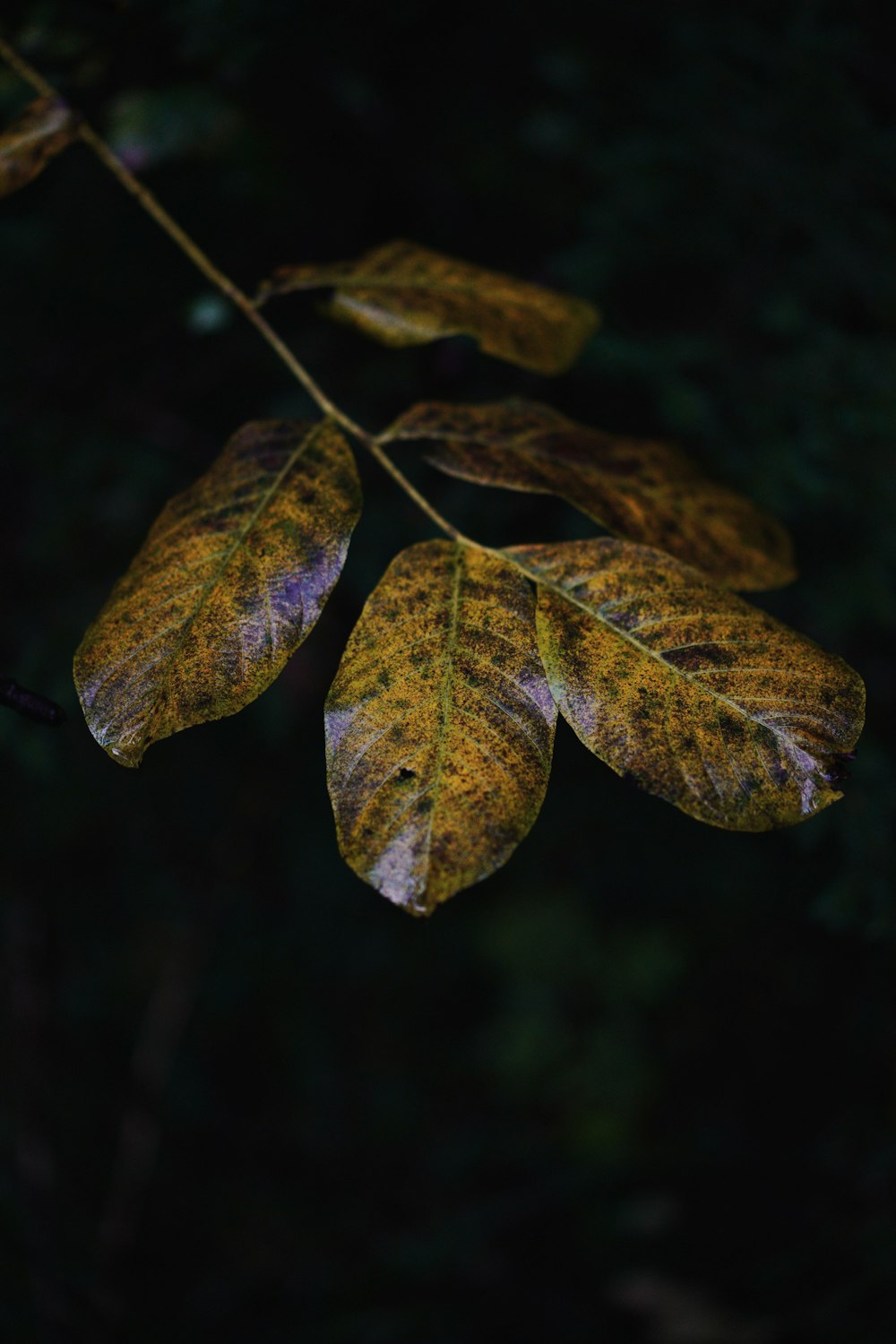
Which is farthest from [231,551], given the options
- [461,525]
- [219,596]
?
[461,525]

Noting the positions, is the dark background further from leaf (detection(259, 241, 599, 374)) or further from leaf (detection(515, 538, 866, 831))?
leaf (detection(515, 538, 866, 831))

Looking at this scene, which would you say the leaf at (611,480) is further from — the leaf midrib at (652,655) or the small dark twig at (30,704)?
the small dark twig at (30,704)

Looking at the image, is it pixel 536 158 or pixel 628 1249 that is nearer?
pixel 536 158

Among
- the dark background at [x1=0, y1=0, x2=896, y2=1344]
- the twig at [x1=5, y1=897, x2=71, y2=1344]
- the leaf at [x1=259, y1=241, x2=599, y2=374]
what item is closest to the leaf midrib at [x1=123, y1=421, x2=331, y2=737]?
the leaf at [x1=259, y1=241, x2=599, y2=374]

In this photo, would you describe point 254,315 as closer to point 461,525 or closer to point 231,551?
point 231,551

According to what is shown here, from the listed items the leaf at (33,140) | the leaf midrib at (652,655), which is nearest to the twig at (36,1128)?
the leaf at (33,140)

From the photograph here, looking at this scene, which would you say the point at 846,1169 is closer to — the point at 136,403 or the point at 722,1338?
the point at 722,1338

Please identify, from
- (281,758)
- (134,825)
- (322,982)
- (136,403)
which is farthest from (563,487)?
(322,982)
